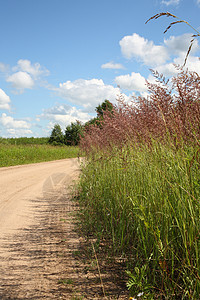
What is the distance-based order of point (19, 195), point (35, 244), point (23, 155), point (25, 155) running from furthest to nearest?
point (25, 155), point (23, 155), point (19, 195), point (35, 244)

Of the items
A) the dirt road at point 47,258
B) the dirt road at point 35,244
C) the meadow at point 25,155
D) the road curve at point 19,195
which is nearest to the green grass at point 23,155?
the meadow at point 25,155

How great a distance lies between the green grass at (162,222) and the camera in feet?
8.00

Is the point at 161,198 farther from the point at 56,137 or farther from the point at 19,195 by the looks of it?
the point at 56,137

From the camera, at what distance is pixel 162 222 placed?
8.99 feet

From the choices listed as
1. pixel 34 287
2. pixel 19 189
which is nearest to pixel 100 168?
pixel 34 287

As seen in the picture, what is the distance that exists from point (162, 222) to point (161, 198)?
243 millimetres

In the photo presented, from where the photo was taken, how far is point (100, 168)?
19.9 ft

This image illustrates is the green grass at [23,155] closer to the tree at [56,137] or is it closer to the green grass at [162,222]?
the tree at [56,137]

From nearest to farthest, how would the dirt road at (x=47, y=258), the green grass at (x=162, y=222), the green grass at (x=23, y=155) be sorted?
1. the green grass at (x=162, y=222)
2. the dirt road at (x=47, y=258)
3. the green grass at (x=23, y=155)

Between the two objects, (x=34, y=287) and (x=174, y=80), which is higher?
(x=174, y=80)

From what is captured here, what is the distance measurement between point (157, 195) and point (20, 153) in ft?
67.6

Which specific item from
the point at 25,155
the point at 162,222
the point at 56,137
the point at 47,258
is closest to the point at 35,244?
the point at 47,258

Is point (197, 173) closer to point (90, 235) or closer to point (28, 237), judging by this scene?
point (90, 235)

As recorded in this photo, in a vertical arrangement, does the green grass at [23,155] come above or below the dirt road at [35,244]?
above
